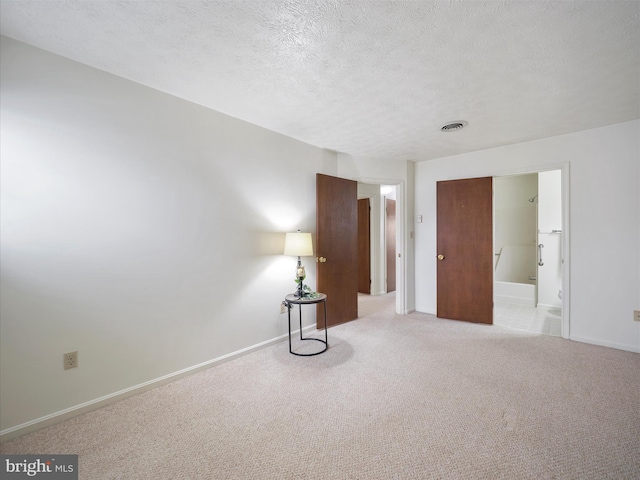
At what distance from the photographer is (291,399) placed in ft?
7.14

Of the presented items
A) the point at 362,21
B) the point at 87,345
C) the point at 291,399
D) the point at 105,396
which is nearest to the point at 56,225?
the point at 87,345

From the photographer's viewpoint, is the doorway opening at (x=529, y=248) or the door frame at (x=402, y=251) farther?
the doorway opening at (x=529, y=248)

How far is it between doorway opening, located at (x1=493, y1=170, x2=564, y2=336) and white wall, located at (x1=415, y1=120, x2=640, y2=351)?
112 cm

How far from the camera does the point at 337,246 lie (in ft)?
12.7

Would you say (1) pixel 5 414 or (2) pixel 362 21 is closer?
(2) pixel 362 21

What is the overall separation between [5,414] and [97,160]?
5.48 ft

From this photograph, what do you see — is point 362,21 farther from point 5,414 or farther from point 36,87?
point 5,414

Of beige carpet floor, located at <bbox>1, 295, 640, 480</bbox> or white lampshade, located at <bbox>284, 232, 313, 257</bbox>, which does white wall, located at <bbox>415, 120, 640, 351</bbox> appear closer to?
beige carpet floor, located at <bbox>1, 295, 640, 480</bbox>

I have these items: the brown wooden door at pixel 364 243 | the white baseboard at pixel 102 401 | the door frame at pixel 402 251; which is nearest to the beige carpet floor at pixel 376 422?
the white baseboard at pixel 102 401

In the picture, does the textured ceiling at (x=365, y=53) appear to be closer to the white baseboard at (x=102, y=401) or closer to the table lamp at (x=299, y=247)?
the table lamp at (x=299, y=247)

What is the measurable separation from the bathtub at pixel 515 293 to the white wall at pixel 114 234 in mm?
4561

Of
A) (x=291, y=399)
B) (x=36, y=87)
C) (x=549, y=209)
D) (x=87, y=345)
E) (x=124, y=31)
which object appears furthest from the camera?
(x=549, y=209)

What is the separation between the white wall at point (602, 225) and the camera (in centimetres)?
298

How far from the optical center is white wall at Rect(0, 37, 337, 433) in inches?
70.4
